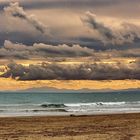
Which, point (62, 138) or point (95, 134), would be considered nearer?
point (62, 138)

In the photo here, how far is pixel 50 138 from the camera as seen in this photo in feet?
71.6

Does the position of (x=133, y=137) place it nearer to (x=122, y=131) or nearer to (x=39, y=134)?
(x=122, y=131)

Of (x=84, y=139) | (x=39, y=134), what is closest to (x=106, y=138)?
(x=84, y=139)

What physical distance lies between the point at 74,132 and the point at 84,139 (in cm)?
374

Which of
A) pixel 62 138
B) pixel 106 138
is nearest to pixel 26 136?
pixel 62 138

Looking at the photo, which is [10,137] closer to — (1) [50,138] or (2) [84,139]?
(1) [50,138]

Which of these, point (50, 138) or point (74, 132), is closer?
point (50, 138)

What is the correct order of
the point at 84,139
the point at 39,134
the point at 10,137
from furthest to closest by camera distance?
the point at 39,134, the point at 10,137, the point at 84,139

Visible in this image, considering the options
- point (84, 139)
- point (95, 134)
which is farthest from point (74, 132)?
point (84, 139)

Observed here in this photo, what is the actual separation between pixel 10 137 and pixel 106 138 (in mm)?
5214

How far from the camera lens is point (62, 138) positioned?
853 inches

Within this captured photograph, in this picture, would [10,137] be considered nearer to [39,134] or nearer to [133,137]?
[39,134]

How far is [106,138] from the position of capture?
69.9 ft

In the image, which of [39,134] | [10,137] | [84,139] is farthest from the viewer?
[39,134]
